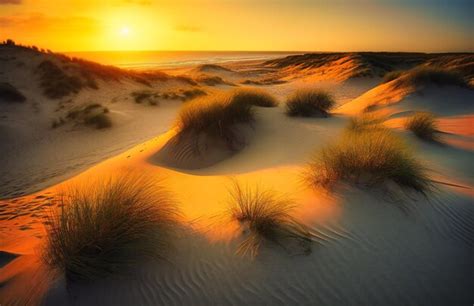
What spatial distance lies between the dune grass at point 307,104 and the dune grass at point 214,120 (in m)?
2.13

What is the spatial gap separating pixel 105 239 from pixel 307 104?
299 inches

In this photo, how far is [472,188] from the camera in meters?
4.05

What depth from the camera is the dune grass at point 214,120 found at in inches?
254

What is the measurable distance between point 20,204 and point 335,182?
5.88 meters

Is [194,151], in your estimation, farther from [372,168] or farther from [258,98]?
[258,98]

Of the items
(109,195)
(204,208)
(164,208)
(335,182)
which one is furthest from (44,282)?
(335,182)

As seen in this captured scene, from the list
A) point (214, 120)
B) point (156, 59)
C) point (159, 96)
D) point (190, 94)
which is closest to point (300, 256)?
point (214, 120)

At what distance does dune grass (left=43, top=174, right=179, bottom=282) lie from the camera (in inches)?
90.8

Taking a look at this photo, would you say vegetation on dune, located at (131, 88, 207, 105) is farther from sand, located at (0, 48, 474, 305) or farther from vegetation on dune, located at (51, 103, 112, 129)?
sand, located at (0, 48, 474, 305)

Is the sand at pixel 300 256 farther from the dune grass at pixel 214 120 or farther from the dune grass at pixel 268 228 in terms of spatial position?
the dune grass at pixel 214 120

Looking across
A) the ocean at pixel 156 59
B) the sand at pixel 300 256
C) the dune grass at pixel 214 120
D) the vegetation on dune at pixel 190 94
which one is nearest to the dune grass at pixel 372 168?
the sand at pixel 300 256

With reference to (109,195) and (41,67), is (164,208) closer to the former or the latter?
(109,195)

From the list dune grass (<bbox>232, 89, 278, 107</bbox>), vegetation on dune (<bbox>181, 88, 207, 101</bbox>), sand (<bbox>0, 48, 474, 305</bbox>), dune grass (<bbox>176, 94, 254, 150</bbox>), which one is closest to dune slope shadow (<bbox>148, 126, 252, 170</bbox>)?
dune grass (<bbox>176, 94, 254, 150</bbox>)

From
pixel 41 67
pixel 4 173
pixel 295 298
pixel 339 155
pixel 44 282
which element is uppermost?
pixel 41 67
